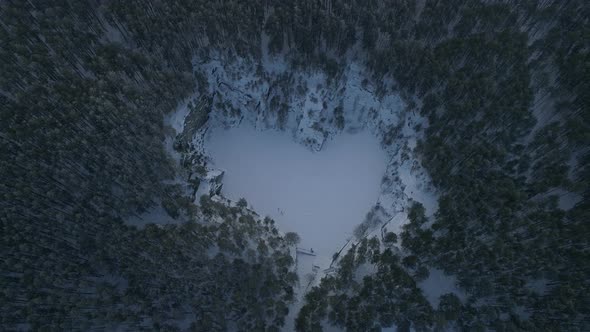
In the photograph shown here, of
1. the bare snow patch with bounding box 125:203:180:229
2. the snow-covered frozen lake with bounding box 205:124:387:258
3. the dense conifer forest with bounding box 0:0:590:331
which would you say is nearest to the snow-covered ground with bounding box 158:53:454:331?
the snow-covered frozen lake with bounding box 205:124:387:258

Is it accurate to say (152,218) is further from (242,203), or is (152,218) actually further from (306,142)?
(306,142)

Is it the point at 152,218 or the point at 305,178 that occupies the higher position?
the point at 305,178

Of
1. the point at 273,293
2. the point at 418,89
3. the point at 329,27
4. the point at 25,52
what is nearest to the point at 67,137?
the point at 25,52

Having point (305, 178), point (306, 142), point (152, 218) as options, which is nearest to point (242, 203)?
point (305, 178)

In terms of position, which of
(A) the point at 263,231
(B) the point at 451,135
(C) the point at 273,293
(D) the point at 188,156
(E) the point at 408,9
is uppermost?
(E) the point at 408,9

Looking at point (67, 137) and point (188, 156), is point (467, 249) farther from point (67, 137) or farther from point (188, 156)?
point (67, 137)

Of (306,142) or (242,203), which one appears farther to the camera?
(306,142)

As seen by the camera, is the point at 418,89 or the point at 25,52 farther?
the point at 418,89
